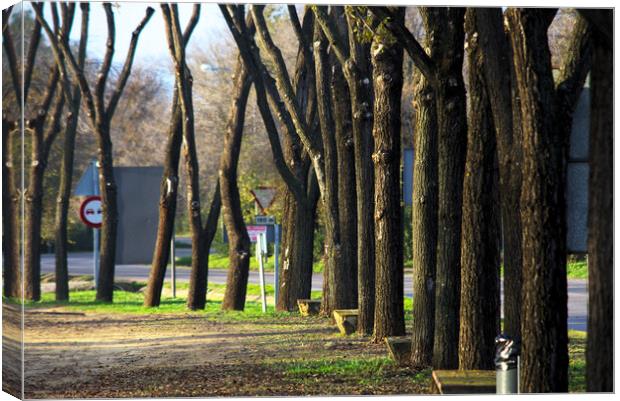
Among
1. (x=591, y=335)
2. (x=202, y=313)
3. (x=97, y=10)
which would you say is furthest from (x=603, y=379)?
(x=97, y=10)

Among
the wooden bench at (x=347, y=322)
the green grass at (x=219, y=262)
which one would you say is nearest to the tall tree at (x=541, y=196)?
the wooden bench at (x=347, y=322)

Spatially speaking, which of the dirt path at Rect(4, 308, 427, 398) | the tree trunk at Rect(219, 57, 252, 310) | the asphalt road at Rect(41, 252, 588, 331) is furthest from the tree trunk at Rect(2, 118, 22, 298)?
the tree trunk at Rect(219, 57, 252, 310)

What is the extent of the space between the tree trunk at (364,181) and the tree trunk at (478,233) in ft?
13.4

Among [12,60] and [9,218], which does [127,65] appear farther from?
[12,60]

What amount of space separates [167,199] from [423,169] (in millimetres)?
8396

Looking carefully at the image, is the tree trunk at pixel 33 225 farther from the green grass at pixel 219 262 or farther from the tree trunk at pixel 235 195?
the green grass at pixel 219 262

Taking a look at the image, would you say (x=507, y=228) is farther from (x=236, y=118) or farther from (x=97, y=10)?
(x=97, y=10)

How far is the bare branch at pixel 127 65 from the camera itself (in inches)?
Answer: 830

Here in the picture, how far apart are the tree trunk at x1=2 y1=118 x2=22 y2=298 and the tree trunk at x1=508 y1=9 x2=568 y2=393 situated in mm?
4598

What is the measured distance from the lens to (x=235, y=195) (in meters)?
20.3

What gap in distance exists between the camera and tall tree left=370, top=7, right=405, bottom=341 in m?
14.3

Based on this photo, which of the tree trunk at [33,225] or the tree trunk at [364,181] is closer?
the tree trunk at [364,181]

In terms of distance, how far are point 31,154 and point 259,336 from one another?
4.57m

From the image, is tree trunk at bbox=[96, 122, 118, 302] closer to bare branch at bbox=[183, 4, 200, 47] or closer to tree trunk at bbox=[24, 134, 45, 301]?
tree trunk at bbox=[24, 134, 45, 301]
